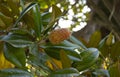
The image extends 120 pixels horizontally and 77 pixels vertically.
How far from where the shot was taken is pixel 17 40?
524 millimetres

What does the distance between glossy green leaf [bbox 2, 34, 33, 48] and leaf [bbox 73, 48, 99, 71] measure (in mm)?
105

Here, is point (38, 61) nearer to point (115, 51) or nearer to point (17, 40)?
point (17, 40)

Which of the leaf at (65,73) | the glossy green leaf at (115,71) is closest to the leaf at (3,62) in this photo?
the leaf at (65,73)

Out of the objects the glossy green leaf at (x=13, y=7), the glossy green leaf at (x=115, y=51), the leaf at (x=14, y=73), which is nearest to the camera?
the leaf at (x=14, y=73)

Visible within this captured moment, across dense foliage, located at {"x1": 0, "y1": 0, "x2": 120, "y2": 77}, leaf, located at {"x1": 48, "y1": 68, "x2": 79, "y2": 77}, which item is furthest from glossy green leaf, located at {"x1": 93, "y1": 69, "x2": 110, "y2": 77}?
leaf, located at {"x1": 48, "y1": 68, "x2": 79, "y2": 77}

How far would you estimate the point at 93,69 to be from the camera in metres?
0.64

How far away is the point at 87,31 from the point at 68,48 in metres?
1.78

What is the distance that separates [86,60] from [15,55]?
15 centimetres

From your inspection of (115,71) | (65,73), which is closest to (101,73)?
(115,71)

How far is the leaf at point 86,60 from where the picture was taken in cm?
57

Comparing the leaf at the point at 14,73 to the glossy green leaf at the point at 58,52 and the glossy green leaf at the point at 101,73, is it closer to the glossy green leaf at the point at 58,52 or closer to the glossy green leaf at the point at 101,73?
the glossy green leaf at the point at 58,52

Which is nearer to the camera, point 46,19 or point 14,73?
point 14,73

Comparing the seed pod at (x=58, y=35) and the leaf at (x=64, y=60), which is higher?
the seed pod at (x=58, y=35)

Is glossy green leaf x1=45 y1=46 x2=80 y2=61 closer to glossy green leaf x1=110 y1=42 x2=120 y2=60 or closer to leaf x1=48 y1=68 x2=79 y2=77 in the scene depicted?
leaf x1=48 y1=68 x2=79 y2=77
